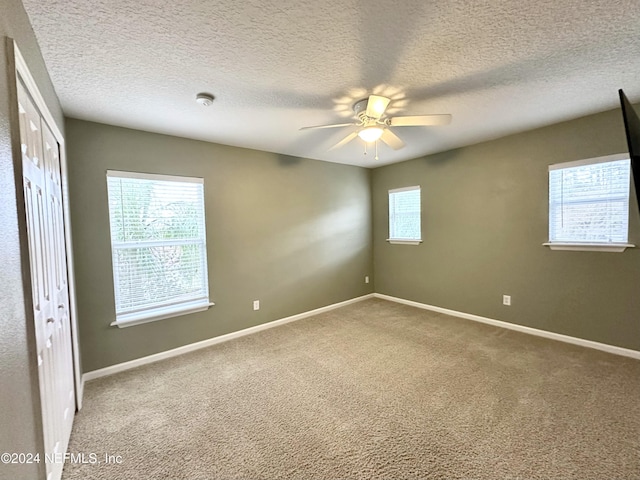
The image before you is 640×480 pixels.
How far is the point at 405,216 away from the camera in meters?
4.71

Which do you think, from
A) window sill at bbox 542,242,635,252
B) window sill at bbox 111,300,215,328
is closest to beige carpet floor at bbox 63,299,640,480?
window sill at bbox 111,300,215,328

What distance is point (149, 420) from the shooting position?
2.03 meters

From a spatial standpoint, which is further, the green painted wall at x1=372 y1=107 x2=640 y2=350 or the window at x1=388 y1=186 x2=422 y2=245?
the window at x1=388 y1=186 x2=422 y2=245

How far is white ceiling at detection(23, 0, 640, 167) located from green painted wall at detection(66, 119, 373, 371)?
38cm

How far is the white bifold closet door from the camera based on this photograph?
4.23ft

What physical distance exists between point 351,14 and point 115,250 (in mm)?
2862

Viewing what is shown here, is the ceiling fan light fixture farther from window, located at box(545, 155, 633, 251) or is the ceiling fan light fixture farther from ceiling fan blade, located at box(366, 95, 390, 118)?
window, located at box(545, 155, 633, 251)

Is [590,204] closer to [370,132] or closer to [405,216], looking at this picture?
[405,216]

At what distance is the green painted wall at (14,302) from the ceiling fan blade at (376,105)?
6.22 ft

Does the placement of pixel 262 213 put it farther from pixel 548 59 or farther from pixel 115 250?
pixel 548 59

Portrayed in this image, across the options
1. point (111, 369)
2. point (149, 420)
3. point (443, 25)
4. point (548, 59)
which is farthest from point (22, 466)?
point (548, 59)

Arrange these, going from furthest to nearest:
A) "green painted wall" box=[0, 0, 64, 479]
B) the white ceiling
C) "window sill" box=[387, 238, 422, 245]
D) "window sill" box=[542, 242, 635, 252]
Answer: "window sill" box=[387, 238, 422, 245] → "window sill" box=[542, 242, 635, 252] → the white ceiling → "green painted wall" box=[0, 0, 64, 479]

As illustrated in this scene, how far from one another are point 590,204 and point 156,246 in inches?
183

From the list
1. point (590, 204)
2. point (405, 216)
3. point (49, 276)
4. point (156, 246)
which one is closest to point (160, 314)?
point (156, 246)
